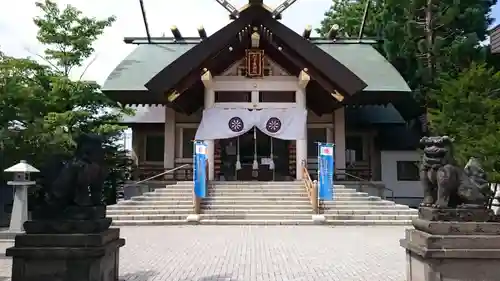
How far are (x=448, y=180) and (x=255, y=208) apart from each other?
1034 centimetres

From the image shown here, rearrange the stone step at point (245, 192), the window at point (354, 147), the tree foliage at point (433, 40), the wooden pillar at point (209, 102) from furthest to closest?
the window at point (354, 147) < the tree foliage at point (433, 40) < the wooden pillar at point (209, 102) < the stone step at point (245, 192)

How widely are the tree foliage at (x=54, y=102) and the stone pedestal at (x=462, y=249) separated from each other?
11.7m

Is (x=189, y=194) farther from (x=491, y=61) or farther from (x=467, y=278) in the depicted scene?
(x=491, y=61)

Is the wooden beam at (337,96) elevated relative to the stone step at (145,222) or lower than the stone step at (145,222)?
elevated

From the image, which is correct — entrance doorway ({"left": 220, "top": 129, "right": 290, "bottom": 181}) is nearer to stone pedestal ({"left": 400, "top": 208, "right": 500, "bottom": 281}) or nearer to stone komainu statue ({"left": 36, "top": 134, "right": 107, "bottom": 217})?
stone komainu statue ({"left": 36, "top": 134, "right": 107, "bottom": 217})

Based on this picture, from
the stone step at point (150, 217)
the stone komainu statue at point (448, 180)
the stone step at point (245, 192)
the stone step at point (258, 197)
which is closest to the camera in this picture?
the stone komainu statue at point (448, 180)

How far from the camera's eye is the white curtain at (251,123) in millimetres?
18547

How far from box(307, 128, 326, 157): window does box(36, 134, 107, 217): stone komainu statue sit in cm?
1675

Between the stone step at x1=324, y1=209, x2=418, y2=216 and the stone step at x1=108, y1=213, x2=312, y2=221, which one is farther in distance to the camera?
the stone step at x1=324, y1=209, x2=418, y2=216

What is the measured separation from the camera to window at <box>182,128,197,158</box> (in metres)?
21.4

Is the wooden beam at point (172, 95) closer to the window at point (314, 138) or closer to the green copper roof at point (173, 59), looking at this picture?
the green copper roof at point (173, 59)

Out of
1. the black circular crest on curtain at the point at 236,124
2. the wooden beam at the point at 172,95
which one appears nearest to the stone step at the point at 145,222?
the wooden beam at the point at 172,95

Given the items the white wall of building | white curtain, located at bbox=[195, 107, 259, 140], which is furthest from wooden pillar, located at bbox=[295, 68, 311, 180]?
the white wall of building

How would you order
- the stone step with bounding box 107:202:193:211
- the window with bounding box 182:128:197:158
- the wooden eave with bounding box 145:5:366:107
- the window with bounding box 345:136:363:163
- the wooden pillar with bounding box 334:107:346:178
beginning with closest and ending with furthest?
the stone step with bounding box 107:202:193:211, the wooden eave with bounding box 145:5:366:107, the wooden pillar with bounding box 334:107:346:178, the window with bounding box 182:128:197:158, the window with bounding box 345:136:363:163
